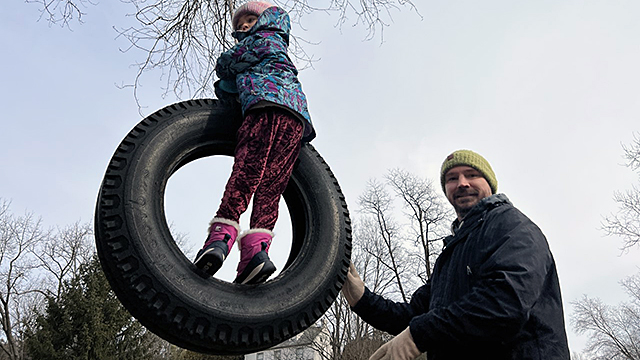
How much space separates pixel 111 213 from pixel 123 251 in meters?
0.15

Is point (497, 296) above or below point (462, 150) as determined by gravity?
below

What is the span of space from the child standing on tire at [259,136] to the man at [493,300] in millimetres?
670

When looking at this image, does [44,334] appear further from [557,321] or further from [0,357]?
[557,321]

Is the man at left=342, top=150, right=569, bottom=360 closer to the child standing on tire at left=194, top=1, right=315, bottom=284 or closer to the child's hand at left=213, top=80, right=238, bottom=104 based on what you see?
the child standing on tire at left=194, top=1, right=315, bottom=284

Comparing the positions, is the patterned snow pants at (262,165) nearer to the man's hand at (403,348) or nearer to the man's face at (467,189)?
the man's hand at (403,348)

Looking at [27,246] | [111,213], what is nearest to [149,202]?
[111,213]

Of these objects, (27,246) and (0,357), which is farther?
(0,357)

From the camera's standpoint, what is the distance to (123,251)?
5.10 feet

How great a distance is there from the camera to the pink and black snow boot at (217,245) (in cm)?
166

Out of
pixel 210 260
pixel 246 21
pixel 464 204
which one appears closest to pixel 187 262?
pixel 210 260

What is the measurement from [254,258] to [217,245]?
156 mm

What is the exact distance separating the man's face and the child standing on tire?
2.76 feet

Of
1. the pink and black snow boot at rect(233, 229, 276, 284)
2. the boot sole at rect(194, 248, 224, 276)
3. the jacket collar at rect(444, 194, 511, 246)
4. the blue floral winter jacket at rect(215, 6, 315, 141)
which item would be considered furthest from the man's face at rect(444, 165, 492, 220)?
the boot sole at rect(194, 248, 224, 276)

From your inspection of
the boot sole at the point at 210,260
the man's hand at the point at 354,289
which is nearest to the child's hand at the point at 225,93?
the boot sole at the point at 210,260
